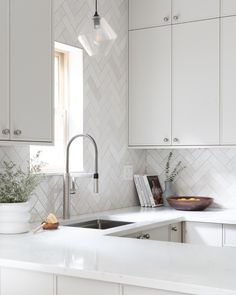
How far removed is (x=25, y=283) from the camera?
7.17ft

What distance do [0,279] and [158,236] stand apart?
1.44m

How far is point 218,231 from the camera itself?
3643 mm

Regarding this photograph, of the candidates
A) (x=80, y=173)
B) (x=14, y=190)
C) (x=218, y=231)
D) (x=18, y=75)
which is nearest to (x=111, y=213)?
(x=80, y=173)

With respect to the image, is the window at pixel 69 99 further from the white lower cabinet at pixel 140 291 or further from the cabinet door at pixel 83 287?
the white lower cabinet at pixel 140 291

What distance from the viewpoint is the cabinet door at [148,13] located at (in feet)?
13.7

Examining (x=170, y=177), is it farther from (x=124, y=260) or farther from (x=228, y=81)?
(x=124, y=260)

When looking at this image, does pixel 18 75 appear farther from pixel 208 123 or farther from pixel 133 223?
pixel 208 123

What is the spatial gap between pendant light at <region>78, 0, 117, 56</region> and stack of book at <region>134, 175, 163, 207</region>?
1.97 meters

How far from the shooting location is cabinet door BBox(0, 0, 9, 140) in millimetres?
2641

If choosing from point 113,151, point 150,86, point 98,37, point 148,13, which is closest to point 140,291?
point 98,37

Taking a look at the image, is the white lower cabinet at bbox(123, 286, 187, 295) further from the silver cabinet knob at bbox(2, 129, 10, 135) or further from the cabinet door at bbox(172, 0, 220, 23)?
the cabinet door at bbox(172, 0, 220, 23)

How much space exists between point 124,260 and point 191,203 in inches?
77.4

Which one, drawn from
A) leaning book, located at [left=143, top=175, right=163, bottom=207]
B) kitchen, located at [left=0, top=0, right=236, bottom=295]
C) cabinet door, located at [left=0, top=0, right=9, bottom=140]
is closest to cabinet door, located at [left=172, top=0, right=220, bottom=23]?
kitchen, located at [left=0, top=0, right=236, bottom=295]

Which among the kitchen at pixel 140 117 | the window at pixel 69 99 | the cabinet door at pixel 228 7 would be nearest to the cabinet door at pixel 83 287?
the kitchen at pixel 140 117
